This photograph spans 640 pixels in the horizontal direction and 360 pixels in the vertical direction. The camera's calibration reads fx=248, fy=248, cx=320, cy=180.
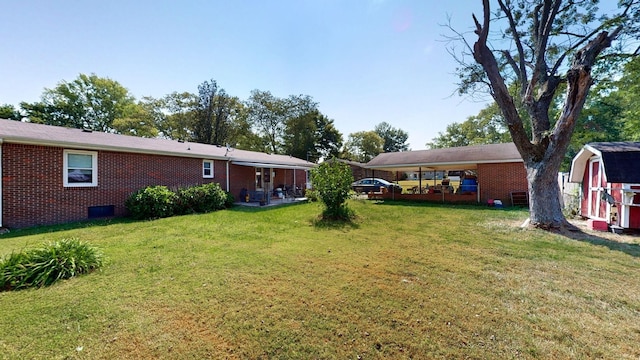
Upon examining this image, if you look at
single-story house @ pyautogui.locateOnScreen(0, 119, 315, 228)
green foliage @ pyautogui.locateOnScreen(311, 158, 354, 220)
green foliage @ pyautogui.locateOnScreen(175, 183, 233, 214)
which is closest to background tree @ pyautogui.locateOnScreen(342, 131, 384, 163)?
green foliage @ pyautogui.locateOnScreen(175, 183, 233, 214)

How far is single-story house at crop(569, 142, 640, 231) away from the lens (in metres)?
7.56

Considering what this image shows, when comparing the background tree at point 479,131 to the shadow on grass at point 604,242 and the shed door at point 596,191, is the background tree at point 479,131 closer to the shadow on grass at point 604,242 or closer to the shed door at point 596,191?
the shed door at point 596,191

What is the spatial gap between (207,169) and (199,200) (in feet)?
10.4

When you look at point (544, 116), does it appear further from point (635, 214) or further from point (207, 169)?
point (207, 169)

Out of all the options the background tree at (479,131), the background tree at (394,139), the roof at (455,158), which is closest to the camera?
the roof at (455,158)

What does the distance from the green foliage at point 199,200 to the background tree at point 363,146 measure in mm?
34258

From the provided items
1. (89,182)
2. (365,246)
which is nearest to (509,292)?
(365,246)

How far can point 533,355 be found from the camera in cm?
244

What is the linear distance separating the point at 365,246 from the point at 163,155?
1076 centimetres

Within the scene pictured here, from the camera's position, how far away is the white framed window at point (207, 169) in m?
13.9

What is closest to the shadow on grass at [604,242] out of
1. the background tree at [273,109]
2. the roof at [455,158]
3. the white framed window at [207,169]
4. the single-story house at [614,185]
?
the single-story house at [614,185]

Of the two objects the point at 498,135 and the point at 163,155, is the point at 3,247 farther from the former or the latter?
the point at 498,135

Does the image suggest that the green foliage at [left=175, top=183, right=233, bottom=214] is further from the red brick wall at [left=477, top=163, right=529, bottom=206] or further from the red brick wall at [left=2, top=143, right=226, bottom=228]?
the red brick wall at [left=477, top=163, right=529, bottom=206]

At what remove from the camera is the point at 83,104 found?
3114 centimetres
